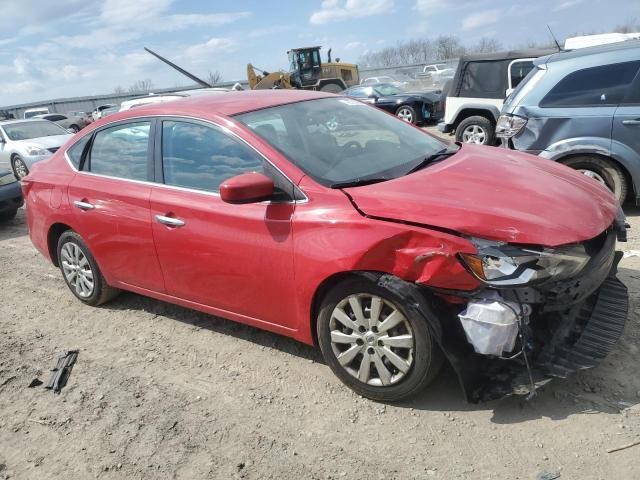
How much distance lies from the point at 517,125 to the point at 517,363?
3.86m

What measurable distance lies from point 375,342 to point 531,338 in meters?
0.77

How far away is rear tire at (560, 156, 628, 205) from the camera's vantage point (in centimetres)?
540

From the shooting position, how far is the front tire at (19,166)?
11.9 metres

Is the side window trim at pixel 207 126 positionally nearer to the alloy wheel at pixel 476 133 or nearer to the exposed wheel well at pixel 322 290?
the exposed wheel well at pixel 322 290

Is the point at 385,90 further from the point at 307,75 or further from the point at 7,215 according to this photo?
the point at 7,215

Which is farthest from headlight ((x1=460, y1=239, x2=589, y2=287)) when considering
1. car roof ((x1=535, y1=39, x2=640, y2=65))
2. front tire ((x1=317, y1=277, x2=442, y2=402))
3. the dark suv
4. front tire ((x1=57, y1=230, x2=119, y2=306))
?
car roof ((x1=535, y1=39, x2=640, y2=65))

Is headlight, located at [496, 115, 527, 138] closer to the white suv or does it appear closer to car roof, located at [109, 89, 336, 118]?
car roof, located at [109, 89, 336, 118]

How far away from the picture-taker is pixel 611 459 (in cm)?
238

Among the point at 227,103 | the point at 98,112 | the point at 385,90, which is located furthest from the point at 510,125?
the point at 98,112

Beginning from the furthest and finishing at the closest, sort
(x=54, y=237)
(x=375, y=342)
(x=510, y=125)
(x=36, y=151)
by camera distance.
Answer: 1. (x=36, y=151)
2. (x=510, y=125)
3. (x=54, y=237)
4. (x=375, y=342)

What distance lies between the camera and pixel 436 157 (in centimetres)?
352

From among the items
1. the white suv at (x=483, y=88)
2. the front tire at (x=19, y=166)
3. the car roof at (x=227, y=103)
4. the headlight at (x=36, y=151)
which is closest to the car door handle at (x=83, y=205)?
the car roof at (x=227, y=103)

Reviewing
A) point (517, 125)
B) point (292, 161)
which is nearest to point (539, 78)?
point (517, 125)

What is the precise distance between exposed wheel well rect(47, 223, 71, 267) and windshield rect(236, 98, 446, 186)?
2.14 m
